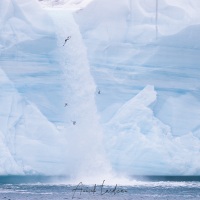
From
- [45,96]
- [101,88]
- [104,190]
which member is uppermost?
[101,88]

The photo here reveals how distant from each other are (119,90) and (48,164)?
3.24 meters

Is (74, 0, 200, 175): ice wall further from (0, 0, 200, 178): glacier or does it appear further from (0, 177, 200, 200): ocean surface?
(0, 177, 200, 200): ocean surface

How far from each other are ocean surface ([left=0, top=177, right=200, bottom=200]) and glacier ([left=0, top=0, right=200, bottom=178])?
525mm

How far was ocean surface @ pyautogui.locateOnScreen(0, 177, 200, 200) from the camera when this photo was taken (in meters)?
26.8

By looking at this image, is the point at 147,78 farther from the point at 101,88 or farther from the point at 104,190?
the point at 104,190

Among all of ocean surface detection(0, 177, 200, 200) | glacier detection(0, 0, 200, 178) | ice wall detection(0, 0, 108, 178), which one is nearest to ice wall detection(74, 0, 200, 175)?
glacier detection(0, 0, 200, 178)

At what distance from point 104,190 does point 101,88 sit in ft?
11.7

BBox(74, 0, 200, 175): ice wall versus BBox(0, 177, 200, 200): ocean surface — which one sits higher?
BBox(74, 0, 200, 175): ice wall

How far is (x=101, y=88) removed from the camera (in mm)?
30656

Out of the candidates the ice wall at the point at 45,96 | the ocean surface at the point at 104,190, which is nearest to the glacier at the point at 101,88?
the ice wall at the point at 45,96

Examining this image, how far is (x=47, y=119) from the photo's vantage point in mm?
30047

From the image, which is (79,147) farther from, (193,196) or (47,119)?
(193,196)

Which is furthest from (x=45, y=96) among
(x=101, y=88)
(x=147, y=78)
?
(x=147, y=78)

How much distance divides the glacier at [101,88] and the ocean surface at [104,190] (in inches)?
20.7
